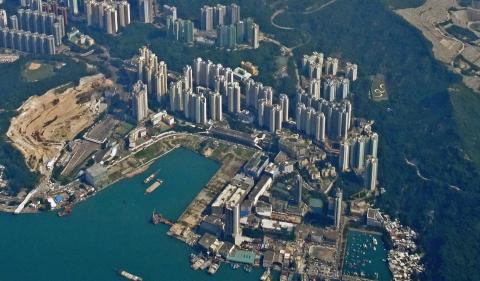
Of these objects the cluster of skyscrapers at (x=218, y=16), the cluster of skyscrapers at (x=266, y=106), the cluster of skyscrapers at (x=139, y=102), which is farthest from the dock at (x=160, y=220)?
the cluster of skyscrapers at (x=218, y=16)

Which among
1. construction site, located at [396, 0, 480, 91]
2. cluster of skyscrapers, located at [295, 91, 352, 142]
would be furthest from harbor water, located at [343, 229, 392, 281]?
construction site, located at [396, 0, 480, 91]

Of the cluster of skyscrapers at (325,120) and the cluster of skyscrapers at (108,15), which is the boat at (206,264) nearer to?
the cluster of skyscrapers at (325,120)

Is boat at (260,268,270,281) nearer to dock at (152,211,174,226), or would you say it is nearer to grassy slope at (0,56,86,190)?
dock at (152,211,174,226)

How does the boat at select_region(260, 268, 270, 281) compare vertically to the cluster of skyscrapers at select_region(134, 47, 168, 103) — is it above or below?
below

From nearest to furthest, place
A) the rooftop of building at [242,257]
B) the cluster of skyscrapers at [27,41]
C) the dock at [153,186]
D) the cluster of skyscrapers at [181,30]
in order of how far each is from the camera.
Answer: the rooftop of building at [242,257], the dock at [153,186], the cluster of skyscrapers at [27,41], the cluster of skyscrapers at [181,30]

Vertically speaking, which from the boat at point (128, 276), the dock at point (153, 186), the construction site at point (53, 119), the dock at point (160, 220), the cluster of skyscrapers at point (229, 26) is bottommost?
the boat at point (128, 276)

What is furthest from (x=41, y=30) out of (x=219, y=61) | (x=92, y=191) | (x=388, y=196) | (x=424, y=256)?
(x=424, y=256)
